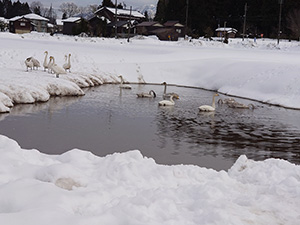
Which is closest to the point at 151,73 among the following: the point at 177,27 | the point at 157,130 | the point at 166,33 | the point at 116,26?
the point at 157,130

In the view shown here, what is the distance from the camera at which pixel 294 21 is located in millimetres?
79625

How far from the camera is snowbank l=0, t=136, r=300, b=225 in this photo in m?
6.00

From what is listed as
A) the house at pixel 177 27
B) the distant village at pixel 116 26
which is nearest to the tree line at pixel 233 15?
the house at pixel 177 27

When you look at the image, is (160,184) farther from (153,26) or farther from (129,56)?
(153,26)

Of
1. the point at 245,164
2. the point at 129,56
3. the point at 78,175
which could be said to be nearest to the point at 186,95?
the point at 129,56

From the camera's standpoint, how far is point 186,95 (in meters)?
29.2

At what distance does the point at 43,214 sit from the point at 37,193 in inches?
32.5

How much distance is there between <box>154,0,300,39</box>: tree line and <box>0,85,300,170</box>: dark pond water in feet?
204

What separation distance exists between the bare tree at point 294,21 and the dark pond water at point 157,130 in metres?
60.6

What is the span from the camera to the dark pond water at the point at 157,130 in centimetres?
1348

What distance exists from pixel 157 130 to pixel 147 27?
242 feet

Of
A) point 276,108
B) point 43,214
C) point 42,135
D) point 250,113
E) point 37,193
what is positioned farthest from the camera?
point 276,108

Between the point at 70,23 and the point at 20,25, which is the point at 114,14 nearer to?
the point at 70,23

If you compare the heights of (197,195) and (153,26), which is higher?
(153,26)
